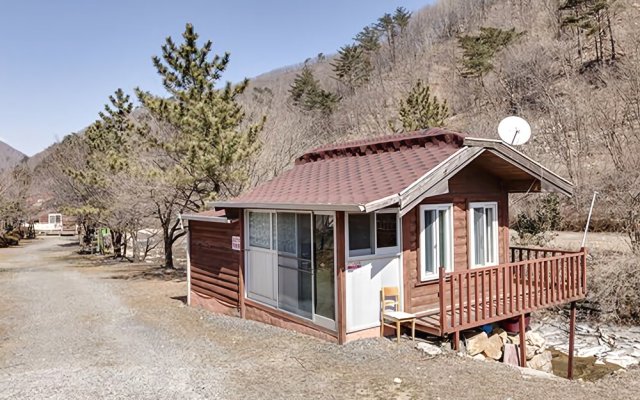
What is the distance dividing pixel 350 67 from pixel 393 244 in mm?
42111

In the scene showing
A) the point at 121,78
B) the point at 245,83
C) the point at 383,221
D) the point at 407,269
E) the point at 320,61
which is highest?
the point at 320,61

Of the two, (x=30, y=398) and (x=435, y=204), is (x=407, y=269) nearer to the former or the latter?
(x=435, y=204)

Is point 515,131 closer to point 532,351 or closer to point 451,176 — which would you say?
point 451,176

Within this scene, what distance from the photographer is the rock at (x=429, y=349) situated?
676 centimetres

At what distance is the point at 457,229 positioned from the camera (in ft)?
27.9

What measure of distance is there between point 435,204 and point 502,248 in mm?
2197

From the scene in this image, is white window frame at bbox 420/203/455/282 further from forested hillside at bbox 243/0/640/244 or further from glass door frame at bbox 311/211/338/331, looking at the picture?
forested hillside at bbox 243/0/640/244

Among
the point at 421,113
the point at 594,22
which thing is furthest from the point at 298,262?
the point at 594,22

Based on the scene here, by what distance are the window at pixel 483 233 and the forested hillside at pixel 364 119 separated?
669 cm

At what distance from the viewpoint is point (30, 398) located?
18.7 ft

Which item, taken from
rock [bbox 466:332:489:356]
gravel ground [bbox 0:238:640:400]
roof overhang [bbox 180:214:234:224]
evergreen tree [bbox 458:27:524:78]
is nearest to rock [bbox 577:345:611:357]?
gravel ground [bbox 0:238:640:400]

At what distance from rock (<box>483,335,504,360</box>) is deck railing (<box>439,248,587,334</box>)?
59 cm

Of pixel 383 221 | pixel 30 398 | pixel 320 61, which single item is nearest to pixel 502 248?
pixel 383 221

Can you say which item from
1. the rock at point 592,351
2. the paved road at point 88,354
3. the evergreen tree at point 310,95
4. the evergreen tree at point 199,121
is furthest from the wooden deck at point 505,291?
the evergreen tree at point 310,95
